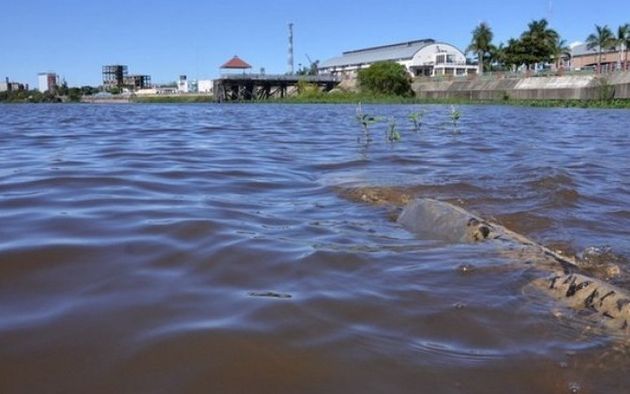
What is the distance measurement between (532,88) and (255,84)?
1869 inches

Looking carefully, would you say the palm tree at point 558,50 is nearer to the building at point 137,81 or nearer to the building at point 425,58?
the building at point 425,58

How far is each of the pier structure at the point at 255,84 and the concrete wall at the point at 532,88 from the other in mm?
18708

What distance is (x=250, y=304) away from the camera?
298 centimetres

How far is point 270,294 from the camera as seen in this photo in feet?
10.3

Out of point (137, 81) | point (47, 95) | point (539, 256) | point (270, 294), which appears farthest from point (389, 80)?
point (137, 81)

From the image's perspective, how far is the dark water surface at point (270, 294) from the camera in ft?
7.59

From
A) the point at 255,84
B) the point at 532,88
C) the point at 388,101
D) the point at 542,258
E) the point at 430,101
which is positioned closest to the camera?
the point at 542,258

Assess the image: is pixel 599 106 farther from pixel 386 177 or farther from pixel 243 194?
pixel 243 194

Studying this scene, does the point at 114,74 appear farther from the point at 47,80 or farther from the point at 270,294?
the point at 270,294

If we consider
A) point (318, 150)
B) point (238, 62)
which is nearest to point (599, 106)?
point (318, 150)

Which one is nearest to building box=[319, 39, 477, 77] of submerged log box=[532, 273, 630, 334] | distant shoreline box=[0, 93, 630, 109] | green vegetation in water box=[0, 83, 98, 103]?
distant shoreline box=[0, 93, 630, 109]

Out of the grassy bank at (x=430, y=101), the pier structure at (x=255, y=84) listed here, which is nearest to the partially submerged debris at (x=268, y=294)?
the grassy bank at (x=430, y=101)

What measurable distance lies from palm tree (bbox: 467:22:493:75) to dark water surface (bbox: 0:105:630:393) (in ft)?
273

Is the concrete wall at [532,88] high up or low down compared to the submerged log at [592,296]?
up
